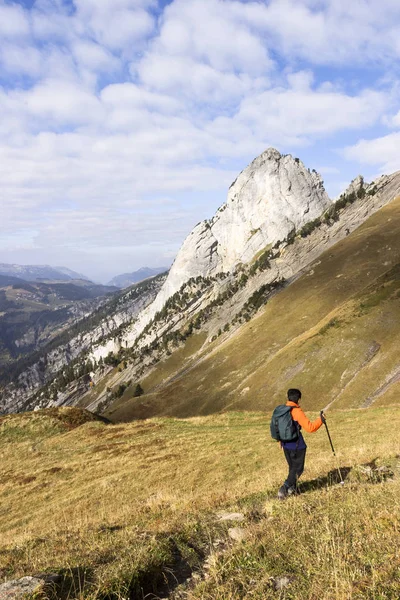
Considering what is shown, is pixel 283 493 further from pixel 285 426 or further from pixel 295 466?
pixel 285 426

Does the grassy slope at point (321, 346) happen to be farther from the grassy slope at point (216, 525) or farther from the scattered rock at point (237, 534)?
the scattered rock at point (237, 534)

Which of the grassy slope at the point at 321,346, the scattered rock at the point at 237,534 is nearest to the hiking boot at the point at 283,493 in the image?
the scattered rock at the point at 237,534

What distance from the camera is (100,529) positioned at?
12.0 metres

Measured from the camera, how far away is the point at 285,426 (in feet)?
39.1

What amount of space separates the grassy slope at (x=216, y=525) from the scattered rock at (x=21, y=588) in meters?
0.58

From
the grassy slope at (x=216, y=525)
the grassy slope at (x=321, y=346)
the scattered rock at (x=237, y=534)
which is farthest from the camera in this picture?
the grassy slope at (x=321, y=346)

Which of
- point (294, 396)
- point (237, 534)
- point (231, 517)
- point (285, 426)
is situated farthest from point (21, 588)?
point (294, 396)

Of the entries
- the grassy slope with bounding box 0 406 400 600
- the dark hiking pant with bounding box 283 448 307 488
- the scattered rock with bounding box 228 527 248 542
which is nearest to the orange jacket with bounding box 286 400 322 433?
the dark hiking pant with bounding box 283 448 307 488

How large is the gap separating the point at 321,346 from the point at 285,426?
65311mm

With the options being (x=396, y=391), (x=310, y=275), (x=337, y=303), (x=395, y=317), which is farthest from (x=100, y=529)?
(x=310, y=275)

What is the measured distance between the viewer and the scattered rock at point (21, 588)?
18.7 feet

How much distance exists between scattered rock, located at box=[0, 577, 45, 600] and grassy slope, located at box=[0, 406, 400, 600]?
584mm

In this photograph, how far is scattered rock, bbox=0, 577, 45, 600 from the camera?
18.7 ft

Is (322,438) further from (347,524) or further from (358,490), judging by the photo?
(347,524)
